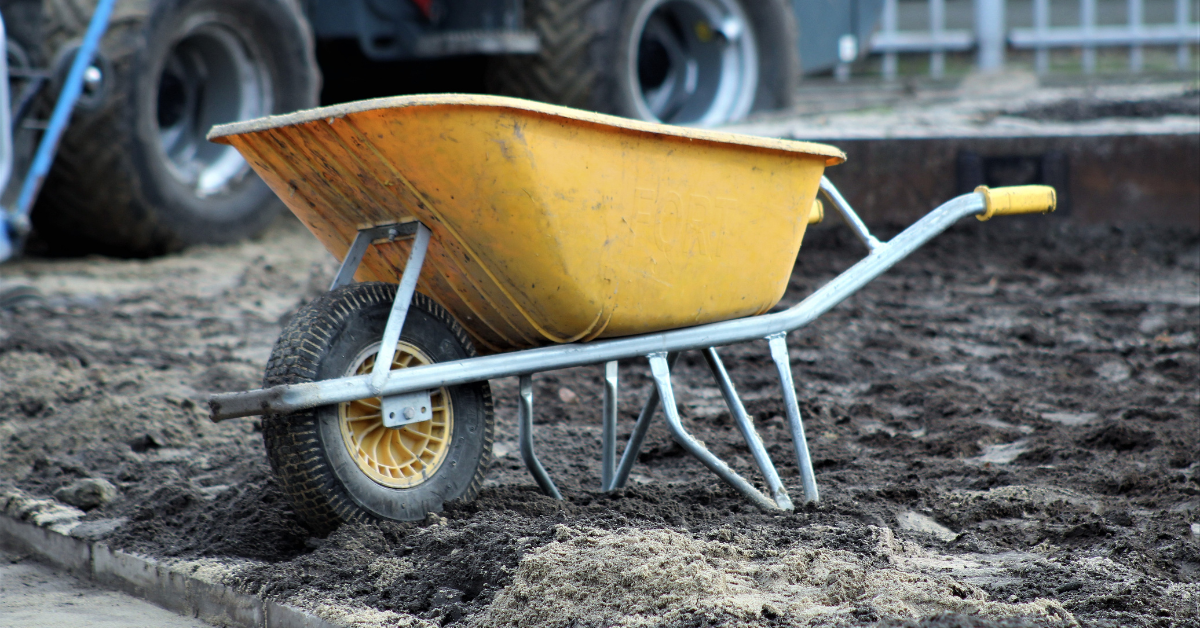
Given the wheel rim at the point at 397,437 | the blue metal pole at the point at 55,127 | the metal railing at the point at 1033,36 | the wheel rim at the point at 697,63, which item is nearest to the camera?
the wheel rim at the point at 397,437

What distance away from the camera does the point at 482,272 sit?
7.02ft

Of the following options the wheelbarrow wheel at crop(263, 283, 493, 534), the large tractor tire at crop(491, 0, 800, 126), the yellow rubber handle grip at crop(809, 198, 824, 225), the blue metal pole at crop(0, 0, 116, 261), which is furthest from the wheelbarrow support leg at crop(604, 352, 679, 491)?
the large tractor tire at crop(491, 0, 800, 126)

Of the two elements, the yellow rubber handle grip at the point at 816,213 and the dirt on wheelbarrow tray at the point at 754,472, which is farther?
Result: the yellow rubber handle grip at the point at 816,213

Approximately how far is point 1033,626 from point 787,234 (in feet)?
3.37

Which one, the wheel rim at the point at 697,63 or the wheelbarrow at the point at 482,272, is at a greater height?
the wheel rim at the point at 697,63

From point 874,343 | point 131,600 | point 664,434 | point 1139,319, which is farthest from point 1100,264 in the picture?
point 131,600

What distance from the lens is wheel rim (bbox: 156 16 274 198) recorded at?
5652 mm

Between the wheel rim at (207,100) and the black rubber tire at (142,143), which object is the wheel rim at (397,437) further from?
the wheel rim at (207,100)

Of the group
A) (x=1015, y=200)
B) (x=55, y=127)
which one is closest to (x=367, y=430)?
(x=1015, y=200)

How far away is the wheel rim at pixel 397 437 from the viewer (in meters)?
2.08

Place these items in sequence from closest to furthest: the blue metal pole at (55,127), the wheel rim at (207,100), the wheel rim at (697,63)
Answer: the blue metal pole at (55,127)
the wheel rim at (207,100)
the wheel rim at (697,63)

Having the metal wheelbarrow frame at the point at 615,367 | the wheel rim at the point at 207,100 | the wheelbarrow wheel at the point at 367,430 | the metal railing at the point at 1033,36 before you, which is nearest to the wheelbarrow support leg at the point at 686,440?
the metal wheelbarrow frame at the point at 615,367

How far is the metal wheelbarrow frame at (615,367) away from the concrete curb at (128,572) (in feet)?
1.05

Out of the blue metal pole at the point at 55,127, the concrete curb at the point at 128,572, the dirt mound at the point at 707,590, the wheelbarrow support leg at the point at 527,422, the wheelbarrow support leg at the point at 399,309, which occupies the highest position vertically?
the blue metal pole at the point at 55,127
